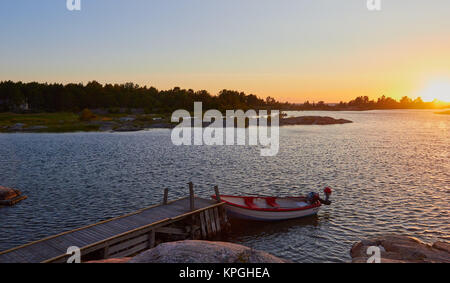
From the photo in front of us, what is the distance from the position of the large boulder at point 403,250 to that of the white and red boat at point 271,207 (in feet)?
A: 21.6

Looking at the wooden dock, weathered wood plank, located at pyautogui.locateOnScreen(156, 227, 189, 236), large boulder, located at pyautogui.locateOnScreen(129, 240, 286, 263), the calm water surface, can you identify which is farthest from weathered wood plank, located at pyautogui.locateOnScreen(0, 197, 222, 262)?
large boulder, located at pyautogui.locateOnScreen(129, 240, 286, 263)

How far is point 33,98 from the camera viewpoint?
536 ft

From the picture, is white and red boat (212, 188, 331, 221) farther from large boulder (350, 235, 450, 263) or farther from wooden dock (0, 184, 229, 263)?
large boulder (350, 235, 450, 263)

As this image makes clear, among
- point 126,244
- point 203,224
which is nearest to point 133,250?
point 126,244

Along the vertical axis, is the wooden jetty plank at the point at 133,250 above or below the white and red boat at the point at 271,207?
below

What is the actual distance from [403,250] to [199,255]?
13.1m

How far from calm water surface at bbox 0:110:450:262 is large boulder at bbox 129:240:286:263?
1074 centimetres

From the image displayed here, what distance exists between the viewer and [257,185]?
1438 inches

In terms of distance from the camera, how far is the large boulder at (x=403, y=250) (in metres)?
16.3

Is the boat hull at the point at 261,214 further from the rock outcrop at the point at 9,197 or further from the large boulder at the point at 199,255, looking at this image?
the rock outcrop at the point at 9,197

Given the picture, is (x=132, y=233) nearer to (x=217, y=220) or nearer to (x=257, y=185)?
(x=217, y=220)

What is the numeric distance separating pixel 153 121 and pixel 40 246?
122385 mm

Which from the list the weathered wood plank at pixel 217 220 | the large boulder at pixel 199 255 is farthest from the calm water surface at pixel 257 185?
the large boulder at pixel 199 255

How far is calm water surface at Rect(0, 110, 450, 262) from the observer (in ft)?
76.4
